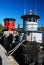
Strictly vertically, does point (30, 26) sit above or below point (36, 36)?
above

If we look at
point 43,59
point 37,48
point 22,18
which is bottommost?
point 43,59

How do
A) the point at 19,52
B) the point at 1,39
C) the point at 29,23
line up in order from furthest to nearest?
the point at 1,39
the point at 29,23
the point at 19,52

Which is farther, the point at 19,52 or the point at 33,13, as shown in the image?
the point at 33,13

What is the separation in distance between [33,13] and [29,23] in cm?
157

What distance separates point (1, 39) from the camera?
2247 centimetres

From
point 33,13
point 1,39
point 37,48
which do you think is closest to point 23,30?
point 33,13

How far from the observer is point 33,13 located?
20219mm

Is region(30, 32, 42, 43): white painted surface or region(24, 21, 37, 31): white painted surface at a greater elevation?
region(24, 21, 37, 31): white painted surface

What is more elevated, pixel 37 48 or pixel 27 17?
pixel 27 17

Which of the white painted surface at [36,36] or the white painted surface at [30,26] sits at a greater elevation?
the white painted surface at [30,26]

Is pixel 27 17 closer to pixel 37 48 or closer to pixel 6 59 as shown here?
pixel 37 48

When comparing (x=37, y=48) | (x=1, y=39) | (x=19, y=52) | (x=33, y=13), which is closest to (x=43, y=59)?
(x=37, y=48)

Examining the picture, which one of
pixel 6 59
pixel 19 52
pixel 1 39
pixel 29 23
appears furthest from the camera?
pixel 1 39

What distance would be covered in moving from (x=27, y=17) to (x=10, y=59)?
7.52 m
